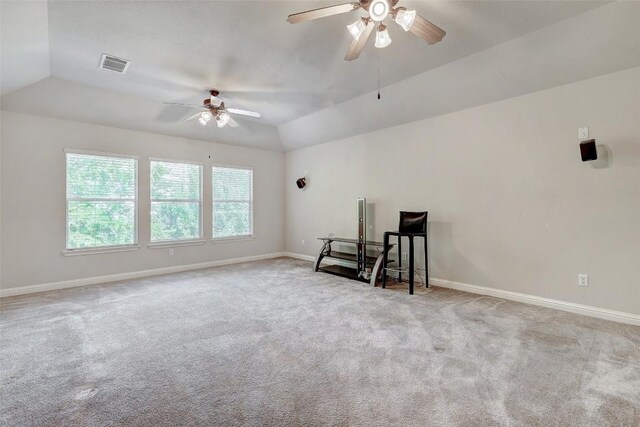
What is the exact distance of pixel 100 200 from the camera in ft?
15.9

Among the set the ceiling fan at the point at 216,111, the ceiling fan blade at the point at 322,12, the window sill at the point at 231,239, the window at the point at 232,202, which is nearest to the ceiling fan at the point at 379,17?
the ceiling fan blade at the point at 322,12

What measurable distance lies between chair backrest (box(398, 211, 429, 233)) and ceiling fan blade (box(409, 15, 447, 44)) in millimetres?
2542

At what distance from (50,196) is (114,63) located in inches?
94.0

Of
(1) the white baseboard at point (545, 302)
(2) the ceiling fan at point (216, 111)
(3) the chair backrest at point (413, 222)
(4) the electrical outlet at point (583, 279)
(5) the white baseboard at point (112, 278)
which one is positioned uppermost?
(2) the ceiling fan at point (216, 111)

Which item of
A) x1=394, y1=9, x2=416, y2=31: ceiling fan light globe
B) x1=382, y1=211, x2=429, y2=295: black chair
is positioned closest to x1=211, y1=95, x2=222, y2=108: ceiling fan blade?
x1=394, y1=9, x2=416, y2=31: ceiling fan light globe

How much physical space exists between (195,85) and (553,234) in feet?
16.5

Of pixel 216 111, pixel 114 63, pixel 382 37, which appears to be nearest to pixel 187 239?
pixel 216 111

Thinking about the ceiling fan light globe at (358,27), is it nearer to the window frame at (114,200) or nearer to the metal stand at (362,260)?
the metal stand at (362,260)

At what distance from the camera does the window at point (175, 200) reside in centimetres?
546

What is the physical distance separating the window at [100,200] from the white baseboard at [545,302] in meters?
5.23

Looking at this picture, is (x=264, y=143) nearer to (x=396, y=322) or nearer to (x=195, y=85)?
(x=195, y=85)

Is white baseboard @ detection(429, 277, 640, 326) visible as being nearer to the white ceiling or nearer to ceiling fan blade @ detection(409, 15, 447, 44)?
the white ceiling

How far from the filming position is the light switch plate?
327 centimetres

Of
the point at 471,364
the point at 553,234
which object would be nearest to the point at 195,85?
the point at 471,364
